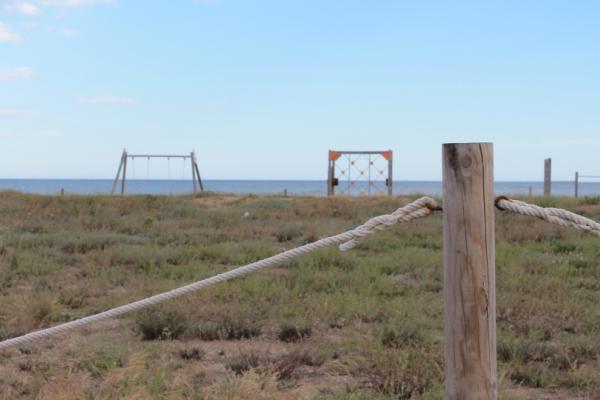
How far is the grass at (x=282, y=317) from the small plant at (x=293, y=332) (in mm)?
12

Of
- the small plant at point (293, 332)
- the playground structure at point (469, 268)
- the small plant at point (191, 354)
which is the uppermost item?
the playground structure at point (469, 268)

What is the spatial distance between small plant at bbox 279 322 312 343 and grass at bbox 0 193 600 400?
12 millimetres

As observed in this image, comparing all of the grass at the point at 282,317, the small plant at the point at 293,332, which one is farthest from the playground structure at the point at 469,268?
the small plant at the point at 293,332

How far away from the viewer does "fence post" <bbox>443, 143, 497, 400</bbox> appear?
2529mm

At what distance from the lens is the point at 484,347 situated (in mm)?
2545

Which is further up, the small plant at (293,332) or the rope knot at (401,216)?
the rope knot at (401,216)

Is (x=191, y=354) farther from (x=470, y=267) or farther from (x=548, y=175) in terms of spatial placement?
(x=548, y=175)

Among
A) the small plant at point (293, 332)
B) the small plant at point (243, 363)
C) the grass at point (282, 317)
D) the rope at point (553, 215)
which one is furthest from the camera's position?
the small plant at point (293, 332)

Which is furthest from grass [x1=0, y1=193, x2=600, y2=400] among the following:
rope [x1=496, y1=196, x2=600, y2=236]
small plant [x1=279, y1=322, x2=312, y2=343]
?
rope [x1=496, y1=196, x2=600, y2=236]

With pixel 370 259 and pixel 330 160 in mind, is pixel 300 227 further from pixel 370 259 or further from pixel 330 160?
pixel 330 160

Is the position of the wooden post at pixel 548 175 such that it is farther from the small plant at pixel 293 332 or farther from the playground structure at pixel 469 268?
the playground structure at pixel 469 268

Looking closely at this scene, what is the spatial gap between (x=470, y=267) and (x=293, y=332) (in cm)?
327

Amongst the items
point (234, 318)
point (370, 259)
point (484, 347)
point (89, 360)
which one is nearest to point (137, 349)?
point (89, 360)

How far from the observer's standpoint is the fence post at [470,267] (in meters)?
2.53
